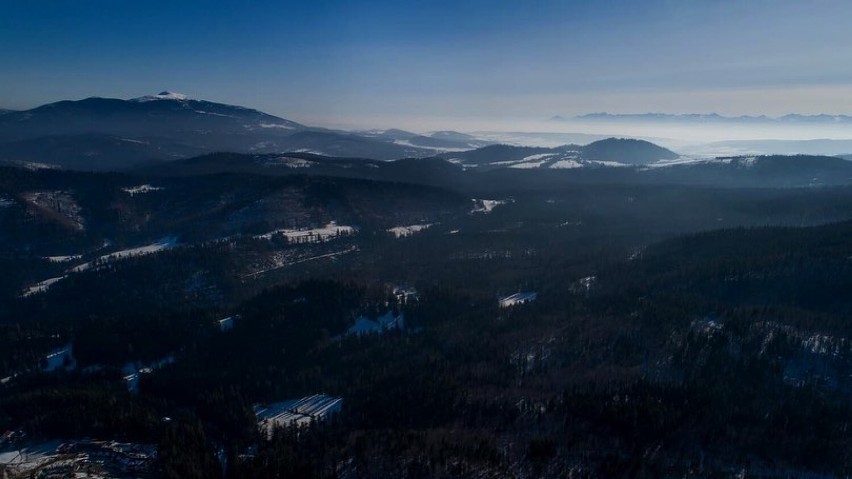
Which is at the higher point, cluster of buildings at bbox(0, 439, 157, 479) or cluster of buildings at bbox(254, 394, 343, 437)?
cluster of buildings at bbox(0, 439, 157, 479)

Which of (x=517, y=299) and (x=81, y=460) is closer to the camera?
(x=81, y=460)

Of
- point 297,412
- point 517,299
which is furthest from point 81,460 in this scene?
point 517,299

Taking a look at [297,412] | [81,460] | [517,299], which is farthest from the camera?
[517,299]

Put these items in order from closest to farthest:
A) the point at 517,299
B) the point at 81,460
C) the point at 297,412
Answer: the point at 81,460 < the point at 297,412 < the point at 517,299

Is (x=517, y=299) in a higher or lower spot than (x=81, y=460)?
higher

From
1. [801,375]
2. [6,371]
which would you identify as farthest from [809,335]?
[6,371]

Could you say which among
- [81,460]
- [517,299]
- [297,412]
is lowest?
[297,412]

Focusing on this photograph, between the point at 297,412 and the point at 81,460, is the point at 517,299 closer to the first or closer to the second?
the point at 297,412

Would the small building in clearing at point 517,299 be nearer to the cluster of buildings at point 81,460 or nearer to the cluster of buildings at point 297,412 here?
the cluster of buildings at point 297,412

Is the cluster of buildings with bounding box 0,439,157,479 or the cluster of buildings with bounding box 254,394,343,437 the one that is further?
the cluster of buildings with bounding box 254,394,343,437

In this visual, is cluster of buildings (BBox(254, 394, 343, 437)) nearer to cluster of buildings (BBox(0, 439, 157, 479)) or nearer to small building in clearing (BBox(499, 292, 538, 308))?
cluster of buildings (BBox(0, 439, 157, 479))

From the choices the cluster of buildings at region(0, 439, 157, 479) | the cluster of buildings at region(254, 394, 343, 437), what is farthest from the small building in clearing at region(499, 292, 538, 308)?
the cluster of buildings at region(0, 439, 157, 479)
